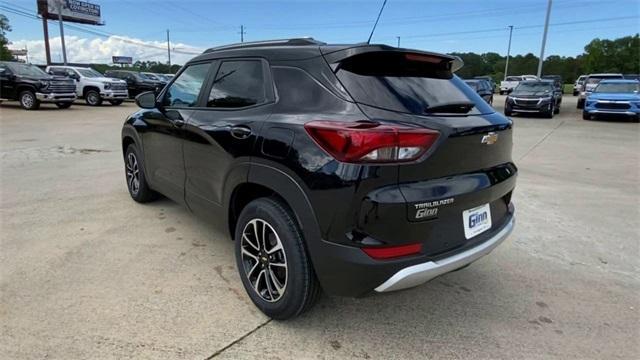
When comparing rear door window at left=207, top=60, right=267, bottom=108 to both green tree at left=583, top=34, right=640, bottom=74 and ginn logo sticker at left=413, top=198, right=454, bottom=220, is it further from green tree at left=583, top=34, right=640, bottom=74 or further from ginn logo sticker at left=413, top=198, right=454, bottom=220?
green tree at left=583, top=34, right=640, bottom=74

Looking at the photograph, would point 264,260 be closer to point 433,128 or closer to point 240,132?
point 240,132

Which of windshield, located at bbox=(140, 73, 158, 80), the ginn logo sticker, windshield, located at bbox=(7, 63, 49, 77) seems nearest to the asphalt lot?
the ginn logo sticker

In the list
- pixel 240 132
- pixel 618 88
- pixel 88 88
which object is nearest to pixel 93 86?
pixel 88 88

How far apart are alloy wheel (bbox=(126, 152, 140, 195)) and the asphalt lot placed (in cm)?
21

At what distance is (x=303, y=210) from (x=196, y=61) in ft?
6.75

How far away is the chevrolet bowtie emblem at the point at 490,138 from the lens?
2.54 m

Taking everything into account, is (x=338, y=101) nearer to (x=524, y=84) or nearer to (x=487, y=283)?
(x=487, y=283)

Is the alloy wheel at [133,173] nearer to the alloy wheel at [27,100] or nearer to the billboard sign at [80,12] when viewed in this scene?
the alloy wheel at [27,100]

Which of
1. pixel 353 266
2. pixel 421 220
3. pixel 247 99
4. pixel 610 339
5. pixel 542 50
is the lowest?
pixel 610 339

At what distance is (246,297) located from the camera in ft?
9.78

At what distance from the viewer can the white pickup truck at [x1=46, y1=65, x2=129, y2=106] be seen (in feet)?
64.7

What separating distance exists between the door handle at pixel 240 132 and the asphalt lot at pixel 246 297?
1.13 m

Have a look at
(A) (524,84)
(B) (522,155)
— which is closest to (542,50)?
(A) (524,84)

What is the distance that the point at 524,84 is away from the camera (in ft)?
62.0
